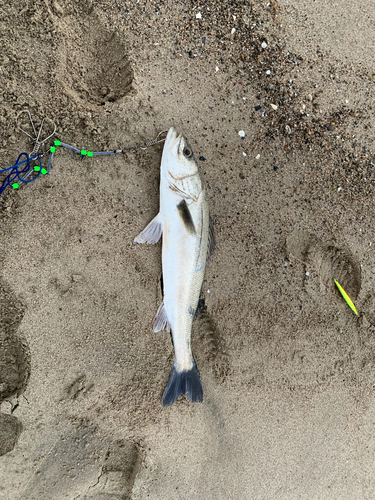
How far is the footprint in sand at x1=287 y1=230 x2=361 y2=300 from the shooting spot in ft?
10.2

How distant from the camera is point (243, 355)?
119 inches

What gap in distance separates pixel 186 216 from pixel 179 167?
1.44 feet

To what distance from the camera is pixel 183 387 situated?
112 inches

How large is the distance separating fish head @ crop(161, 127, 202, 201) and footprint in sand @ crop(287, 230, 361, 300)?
1149 millimetres

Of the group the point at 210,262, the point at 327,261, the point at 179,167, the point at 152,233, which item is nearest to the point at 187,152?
the point at 179,167

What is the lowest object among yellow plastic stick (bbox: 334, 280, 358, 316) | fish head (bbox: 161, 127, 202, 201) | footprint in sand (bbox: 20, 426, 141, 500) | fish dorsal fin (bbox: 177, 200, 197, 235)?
footprint in sand (bbox: 20, 426, 141, 500)

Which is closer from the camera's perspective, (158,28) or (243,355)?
(158,28)

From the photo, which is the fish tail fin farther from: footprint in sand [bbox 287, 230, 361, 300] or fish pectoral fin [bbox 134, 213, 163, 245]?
footprint in sand [bbox 287, 230, 361, 300]

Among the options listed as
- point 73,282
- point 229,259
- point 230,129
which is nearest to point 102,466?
point 73,282

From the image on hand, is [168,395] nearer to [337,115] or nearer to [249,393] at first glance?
[249,393]

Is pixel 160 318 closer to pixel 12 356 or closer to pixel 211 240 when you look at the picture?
pixel 211 240

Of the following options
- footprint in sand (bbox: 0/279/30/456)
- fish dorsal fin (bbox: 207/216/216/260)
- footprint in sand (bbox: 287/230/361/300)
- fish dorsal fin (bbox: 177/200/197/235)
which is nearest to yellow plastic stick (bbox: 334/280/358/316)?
footprint in sand (bbox: 287/230/361/300)

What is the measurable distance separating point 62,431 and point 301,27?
447 centimetres

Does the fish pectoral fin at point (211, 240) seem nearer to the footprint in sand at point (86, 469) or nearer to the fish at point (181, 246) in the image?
the fish at point (181, 246)
